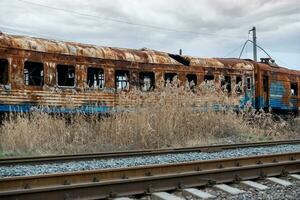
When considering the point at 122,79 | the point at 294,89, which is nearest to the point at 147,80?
the point at 122,79

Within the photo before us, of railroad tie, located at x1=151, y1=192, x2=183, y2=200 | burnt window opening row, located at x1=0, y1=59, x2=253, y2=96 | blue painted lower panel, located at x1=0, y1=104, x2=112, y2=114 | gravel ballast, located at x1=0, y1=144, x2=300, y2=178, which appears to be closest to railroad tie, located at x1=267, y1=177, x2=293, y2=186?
railroad tie, located at x1=151, y1=192, x2=183, y2=200

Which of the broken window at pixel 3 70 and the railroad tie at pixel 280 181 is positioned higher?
the broken window at pixel 3 70

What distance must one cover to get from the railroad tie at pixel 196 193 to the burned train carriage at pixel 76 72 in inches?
289

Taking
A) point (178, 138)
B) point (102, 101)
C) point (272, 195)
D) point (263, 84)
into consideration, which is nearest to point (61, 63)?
point (102, 101)

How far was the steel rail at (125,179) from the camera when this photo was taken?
5320mm

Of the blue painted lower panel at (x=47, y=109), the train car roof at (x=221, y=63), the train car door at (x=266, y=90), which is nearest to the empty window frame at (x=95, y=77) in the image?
the blue painted lower panel at (x=47, y=109)

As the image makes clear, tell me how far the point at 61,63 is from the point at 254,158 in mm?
7661

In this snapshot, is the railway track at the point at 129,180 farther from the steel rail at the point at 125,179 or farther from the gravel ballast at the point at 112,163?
the gravel ballast at the point at 112,163

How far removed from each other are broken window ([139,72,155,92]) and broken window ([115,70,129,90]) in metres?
0.57

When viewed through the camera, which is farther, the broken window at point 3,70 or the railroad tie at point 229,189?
the broken window at point 3,70

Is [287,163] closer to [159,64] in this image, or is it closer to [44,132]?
[44,132]

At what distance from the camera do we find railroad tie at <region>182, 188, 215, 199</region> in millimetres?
5840

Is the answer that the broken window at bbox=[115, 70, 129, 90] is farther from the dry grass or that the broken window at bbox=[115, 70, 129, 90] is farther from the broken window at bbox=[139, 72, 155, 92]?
the dry grass

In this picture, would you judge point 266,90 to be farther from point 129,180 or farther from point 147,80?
point 129,180
